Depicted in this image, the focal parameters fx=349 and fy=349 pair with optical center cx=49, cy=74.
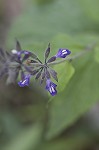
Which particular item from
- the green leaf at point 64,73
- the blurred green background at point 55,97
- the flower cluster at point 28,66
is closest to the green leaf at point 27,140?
the blurred green background at point 55,97

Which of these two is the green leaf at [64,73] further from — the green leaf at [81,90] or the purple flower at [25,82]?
the green leaf at [81,90]

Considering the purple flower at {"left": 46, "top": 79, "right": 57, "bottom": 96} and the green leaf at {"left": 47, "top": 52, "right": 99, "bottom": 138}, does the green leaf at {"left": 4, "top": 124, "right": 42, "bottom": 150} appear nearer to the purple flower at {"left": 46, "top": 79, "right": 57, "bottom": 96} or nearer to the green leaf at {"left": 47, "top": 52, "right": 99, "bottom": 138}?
the green leaf at {"left": 47, "top": 52, "right": 99, "bottom": 138}

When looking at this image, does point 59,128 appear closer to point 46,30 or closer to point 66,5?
point 46,30

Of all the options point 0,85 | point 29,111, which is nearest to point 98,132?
point 29,111

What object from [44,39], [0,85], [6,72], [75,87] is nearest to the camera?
[6,72]

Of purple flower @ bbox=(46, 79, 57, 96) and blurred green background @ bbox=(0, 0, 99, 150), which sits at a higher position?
blurred green background @ bbox=(0, 0, 99, 150)

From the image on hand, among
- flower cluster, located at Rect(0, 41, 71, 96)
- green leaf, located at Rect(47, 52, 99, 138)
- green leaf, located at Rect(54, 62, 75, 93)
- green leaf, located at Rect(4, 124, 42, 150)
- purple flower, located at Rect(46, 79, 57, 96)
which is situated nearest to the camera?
purple flower, located at Rect(46, 79, 57, 96)

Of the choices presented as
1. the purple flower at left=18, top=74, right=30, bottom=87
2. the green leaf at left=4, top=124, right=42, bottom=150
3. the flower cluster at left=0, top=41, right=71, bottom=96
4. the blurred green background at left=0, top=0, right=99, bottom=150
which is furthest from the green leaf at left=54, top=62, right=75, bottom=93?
the green leaf at left=4, top=124, right=42, bottom=150
